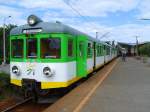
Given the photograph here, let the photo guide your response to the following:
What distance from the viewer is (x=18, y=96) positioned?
61.0ft

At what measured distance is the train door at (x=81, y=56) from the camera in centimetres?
1735

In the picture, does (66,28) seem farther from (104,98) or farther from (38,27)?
(104,98)

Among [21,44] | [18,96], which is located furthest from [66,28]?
[18,96]

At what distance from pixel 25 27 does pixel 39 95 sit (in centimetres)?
257

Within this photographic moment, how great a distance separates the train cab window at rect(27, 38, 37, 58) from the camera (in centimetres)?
1456

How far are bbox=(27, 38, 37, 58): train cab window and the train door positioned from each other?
2983 mm

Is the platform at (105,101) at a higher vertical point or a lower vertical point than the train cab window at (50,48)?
lower

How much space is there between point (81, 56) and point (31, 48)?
3.92 meters

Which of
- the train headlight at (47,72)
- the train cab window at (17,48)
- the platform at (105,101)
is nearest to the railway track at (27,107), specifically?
the platform at (105,101)

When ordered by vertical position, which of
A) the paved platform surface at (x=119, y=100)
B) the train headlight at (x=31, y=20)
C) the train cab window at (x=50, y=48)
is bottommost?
the paved platform surface at (x=119, y=100)

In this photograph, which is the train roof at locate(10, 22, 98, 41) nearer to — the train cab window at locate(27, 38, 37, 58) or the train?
the train

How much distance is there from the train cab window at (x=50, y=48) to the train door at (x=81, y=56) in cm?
291

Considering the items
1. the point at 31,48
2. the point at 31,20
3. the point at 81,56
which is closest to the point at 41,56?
the point at 31,48

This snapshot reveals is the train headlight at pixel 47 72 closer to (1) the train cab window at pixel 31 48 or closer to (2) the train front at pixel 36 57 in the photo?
(2) the train front at pixel 36 57
